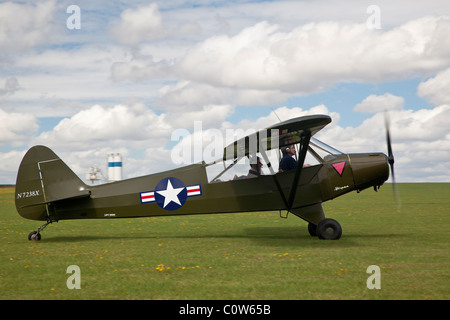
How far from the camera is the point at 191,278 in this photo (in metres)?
6.54

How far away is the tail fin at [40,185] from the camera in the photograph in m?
10.8

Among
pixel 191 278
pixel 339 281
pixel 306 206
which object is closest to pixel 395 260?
pixel 339 281

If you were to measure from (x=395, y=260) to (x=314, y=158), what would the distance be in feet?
11.6

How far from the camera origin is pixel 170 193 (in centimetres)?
1081

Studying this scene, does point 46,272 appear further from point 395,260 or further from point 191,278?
point 395,260

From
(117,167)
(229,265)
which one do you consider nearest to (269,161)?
(229,265)

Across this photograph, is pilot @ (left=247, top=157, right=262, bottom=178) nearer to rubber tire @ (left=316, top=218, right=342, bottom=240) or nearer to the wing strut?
the wing strut

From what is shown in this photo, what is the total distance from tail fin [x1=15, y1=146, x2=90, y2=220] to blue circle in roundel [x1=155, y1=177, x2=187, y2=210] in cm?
184

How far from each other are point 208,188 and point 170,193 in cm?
98

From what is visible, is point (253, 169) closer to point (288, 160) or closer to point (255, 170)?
point (255, 170)

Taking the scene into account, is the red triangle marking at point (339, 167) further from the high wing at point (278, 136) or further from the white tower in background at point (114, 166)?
the white tower in background at point (114, 166)

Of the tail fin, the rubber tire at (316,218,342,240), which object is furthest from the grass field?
the tail fin

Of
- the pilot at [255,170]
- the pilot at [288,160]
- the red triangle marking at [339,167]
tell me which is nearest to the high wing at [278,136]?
the pilot at [288,160]
